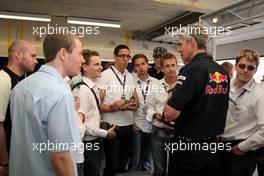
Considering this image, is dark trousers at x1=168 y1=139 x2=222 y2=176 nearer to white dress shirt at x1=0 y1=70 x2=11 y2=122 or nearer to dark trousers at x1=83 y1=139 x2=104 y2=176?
dark trousers at x1=83 y1=139 x2=104 y2=176

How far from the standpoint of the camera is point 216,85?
6.37 feet

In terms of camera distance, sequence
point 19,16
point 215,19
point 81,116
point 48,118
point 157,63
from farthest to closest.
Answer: point 19,16
point 215,19
point 157,63
point 81,116
point 48,118

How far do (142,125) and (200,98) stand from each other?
55.8 inches

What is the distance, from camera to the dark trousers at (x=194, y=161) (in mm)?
1937

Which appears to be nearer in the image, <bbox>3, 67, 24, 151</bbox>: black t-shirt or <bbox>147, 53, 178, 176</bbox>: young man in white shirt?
<bbox>3, 67, 24, 151</bbox>: black t-shirt

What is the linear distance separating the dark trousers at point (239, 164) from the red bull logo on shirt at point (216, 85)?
56cm

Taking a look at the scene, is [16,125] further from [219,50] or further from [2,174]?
[219,50]

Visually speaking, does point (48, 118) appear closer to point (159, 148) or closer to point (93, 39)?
point (159, 148)

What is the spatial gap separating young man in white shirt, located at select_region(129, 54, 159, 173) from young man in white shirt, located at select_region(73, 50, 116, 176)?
2.16 ft

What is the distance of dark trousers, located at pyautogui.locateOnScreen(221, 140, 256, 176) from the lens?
86.9 inches

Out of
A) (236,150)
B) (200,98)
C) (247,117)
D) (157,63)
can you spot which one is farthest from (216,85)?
(157,63)

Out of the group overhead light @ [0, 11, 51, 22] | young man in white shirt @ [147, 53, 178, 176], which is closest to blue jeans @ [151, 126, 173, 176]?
young man in white shirt @ [147, 53, 178, 176]

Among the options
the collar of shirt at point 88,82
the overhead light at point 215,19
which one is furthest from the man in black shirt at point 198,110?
the overhead light at point 215,19

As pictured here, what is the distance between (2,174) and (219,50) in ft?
28.6
